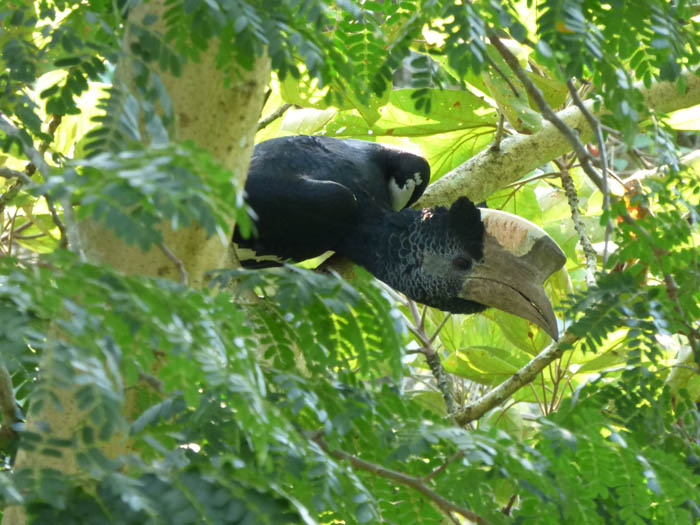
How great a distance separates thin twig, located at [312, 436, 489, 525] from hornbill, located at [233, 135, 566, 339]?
1.14 meters

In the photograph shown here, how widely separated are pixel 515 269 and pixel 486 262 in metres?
0.10

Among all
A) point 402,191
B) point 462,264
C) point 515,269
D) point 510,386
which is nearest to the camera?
point 510,386

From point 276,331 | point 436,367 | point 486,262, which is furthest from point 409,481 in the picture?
point 486,262

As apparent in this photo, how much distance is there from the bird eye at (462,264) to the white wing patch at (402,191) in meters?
0.43

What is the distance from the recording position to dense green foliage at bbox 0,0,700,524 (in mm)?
700

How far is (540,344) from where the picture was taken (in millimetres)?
2271

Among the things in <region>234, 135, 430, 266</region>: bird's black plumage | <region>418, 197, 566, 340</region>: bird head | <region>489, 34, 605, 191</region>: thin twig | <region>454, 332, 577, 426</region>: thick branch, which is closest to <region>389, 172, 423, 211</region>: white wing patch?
<region>234, 135, 430, 266</region>: bird's black plumage

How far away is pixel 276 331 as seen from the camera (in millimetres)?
1166

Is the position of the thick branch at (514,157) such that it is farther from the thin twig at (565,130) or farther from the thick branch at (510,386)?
the thin twig at (565,130)

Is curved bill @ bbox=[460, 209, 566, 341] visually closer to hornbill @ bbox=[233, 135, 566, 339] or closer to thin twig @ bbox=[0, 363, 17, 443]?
hornbill @ bbox=[233, 135, 566, 339]

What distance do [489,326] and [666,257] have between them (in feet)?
4.73

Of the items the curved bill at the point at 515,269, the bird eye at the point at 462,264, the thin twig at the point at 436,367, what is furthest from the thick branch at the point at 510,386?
the bird eye at the point at 462,264

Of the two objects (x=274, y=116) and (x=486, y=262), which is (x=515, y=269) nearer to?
(x=486, y=262)

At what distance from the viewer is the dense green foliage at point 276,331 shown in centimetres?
70
